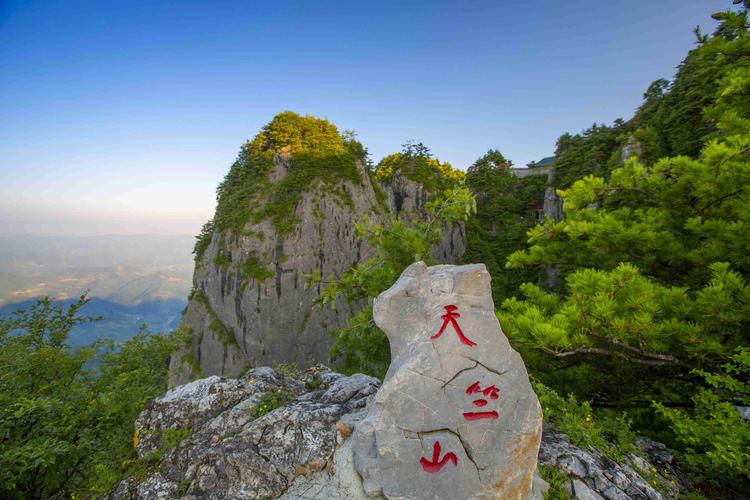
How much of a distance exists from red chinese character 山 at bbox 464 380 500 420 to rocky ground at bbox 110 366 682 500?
4.21ft

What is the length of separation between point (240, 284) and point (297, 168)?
34.1 ft

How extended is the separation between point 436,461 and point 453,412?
1.70 feet

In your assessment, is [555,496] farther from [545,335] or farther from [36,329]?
[36,329]

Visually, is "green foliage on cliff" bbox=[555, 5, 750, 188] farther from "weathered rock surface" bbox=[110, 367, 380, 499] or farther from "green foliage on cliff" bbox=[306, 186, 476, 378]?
"weathered rock surface" bbox=[110, 367, 380, 499]

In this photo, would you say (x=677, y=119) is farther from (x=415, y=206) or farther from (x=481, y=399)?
(x=481, y=399)

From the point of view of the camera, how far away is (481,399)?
348 centimetres

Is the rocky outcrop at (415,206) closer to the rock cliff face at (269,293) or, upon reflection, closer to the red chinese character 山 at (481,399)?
the rock cliff face at (269,293)

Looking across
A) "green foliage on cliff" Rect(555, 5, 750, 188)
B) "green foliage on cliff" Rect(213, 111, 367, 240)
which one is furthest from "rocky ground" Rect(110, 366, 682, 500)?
"green foliage on cliff" Rect(213, 111, 367, 240)

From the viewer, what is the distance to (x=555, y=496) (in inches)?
141

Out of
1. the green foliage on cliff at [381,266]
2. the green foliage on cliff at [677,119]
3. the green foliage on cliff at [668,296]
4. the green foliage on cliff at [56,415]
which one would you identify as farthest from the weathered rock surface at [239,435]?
the green foliage on cliff at [677,119]

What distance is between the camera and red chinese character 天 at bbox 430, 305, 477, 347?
3643mm

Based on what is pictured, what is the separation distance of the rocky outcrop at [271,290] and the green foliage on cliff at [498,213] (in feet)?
49.2

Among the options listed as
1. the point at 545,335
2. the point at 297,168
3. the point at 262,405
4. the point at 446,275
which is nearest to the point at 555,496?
the point at 545,335

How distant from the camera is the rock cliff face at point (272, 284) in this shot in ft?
77.0
